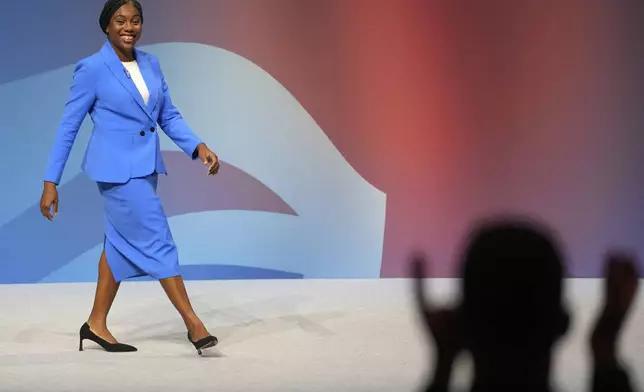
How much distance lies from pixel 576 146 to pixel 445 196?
69 cm

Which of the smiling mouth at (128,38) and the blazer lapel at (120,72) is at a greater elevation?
the smiling mouth at (128,38)

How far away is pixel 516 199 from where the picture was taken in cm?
504

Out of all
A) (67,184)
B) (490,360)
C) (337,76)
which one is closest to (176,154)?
(67,184)

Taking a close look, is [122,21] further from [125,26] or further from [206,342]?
[206,342]

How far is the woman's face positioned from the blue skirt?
0.43m

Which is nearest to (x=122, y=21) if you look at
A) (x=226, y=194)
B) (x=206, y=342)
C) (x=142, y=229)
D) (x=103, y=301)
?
(x=142, y=229)

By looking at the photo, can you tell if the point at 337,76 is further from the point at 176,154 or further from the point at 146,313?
the point at 146,313

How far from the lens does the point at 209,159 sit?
3229 mm

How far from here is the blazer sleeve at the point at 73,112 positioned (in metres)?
3.19

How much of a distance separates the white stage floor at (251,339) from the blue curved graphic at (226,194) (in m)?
0.14

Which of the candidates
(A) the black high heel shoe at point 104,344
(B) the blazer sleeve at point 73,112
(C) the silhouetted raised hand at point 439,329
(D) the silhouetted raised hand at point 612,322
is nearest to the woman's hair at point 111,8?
(B) the blazer sleeve at point 73,112

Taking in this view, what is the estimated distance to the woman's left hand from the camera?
317 centimetres

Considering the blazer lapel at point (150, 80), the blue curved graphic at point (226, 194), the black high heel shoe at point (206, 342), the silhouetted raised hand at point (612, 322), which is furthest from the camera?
the blue curved graphic at point (226, 194)

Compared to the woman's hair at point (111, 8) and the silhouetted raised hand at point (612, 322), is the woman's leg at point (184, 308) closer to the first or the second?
the woman's hair at point (111, 8)
